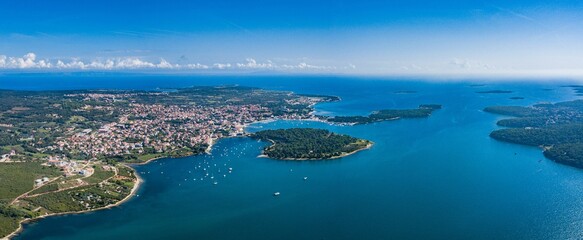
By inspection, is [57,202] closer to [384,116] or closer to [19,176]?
[19,176]

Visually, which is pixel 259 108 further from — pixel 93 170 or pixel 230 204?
pixel 230 204

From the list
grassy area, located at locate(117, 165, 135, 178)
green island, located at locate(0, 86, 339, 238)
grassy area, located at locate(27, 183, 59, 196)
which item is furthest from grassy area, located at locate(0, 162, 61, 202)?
grassy area, located at locate(117, 165, 135, 178)

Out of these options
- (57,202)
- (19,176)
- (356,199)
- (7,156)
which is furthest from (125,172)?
(356,199)

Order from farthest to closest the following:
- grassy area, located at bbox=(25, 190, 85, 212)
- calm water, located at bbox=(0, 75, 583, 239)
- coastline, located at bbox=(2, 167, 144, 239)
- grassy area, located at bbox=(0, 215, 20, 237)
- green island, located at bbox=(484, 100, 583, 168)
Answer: green island, located at bbox=(484, 100, 583, 168) → grassy area, located at bbox=(25, 190, 85, 212) → calm water, located at bbox=(0, 75, 583, 239) → coastline, located at bbox=(2, 167, 144, 239) → grassy area, located at bbox=(0, 215, 20, 237)

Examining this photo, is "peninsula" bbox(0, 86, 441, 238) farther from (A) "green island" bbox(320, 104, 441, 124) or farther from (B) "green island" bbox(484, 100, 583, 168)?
(B) "green island" bbox(484, 100, 583, 168)

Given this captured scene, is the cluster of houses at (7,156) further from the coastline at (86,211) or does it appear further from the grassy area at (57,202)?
the coastline at (86,211)

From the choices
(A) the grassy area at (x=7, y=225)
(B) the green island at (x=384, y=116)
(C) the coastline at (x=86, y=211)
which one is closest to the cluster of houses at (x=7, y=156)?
(C) the coastline at (x=86, y=211)

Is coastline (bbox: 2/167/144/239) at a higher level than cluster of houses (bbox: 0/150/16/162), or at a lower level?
lower
